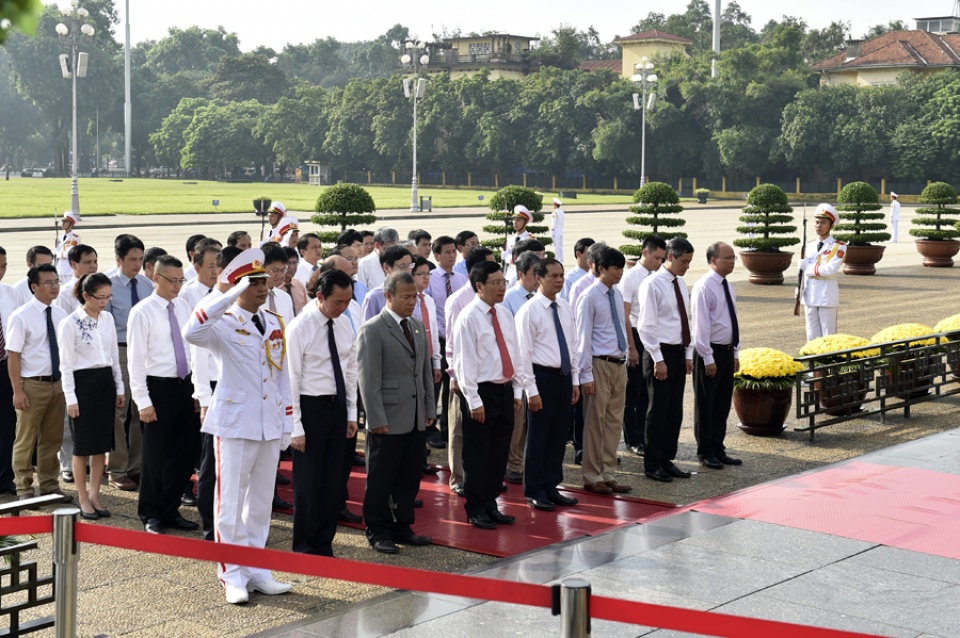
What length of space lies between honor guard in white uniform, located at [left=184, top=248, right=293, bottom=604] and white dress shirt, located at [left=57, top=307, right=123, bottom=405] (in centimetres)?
198

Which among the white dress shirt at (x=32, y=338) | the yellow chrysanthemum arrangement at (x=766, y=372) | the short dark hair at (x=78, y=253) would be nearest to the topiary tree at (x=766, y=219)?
the yellow chrysanthemum arrangement at (x=766, y=372)

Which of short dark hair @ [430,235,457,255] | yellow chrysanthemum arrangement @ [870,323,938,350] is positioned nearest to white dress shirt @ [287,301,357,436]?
short dark hair @ [430,235,457,255]

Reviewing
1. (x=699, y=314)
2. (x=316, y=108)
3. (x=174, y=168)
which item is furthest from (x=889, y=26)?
(x=699, y=314)

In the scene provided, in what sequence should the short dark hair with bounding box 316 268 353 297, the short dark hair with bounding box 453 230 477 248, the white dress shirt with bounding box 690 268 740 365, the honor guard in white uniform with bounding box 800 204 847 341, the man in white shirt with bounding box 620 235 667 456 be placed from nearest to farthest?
the short dark hair with bounding box 316 268 353 297
the white dress shirt with bounding box 690 268 740 365
the man in white shirt with bounding box 620 235 667 456
the short dark hair with bounding box 453 230 477 248
the honor guard in white uniform with bounding box 800 204 847 341

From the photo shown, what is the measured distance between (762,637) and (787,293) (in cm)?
2275

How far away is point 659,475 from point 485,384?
2.15 meters

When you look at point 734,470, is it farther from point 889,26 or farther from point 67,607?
point 889,26

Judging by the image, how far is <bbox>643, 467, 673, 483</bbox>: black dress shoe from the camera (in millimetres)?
9930

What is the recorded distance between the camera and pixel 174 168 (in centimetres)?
11956

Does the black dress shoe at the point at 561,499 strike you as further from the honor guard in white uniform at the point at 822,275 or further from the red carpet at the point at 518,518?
the honor guard in white uniform at the point at 822,275

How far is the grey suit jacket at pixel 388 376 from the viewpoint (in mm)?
7902

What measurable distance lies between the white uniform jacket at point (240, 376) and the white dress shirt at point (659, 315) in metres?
3.87

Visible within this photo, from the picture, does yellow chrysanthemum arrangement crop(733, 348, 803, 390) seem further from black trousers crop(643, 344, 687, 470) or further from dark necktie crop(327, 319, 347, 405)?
dark necktie crop(327, 319, 347, 405)

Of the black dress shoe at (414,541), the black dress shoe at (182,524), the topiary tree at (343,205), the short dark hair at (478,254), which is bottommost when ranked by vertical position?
the black dress shoe at (414,541)
